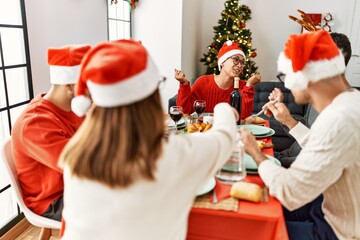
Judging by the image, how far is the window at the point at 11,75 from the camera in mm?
1996

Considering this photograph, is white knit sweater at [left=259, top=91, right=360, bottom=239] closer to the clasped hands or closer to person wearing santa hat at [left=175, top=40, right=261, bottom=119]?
the clasped hands

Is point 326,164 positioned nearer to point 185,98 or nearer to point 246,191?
point 246,191

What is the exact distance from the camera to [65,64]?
140 cm

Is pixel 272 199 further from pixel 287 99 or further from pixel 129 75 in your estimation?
pixel 287 99

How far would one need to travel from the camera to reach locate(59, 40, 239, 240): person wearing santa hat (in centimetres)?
74

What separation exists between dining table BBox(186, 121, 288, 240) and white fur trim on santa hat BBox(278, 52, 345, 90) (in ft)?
1.36

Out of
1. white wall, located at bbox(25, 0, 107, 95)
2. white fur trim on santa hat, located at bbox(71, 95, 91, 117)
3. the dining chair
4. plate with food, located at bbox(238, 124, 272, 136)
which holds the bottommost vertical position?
the dining chair

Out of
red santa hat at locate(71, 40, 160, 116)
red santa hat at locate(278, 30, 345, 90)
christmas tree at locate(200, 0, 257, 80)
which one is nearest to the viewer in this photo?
red santa hat at locate(71, 40, 160, 116)

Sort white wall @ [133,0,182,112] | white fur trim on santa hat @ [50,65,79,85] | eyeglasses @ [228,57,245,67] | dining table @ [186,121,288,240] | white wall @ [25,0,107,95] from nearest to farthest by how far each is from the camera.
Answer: dining table @ [186,121,288,240], white fur trim on santa hat @ [50,65,79,85], white wall @ [25,0,107,95], eyeglasses @ [228,57,245,67], white wall @ [133,0,182,112]

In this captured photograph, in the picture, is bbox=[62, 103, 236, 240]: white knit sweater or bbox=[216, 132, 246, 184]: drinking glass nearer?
bbox=[62, 103, 236, 240]: white knit sweater

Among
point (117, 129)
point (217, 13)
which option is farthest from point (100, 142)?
point (217, 13)

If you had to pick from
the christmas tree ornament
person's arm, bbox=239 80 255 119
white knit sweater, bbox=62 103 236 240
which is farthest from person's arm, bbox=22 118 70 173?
the christmas tree ornament

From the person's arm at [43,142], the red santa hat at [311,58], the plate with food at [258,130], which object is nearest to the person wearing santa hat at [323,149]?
the red santa hat at [311,58]

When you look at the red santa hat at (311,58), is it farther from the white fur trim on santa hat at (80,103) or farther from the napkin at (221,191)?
the white fur trim on santa hat at (80,103)
